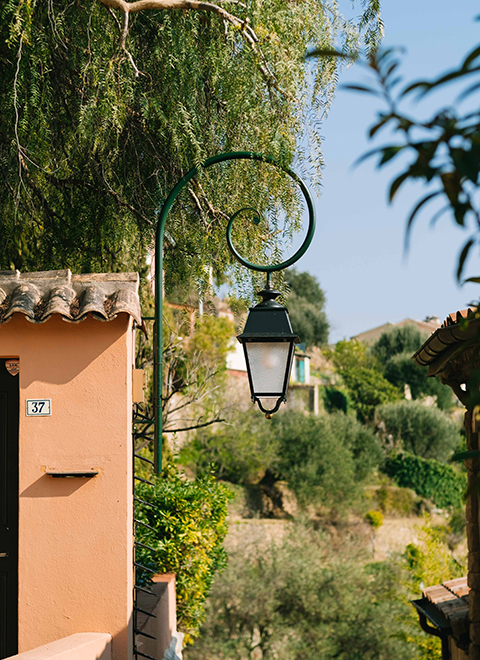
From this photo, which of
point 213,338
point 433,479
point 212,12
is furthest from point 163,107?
point 433,479

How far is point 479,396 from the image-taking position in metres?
1.19

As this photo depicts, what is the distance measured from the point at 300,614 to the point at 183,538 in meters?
11.8

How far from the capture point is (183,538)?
768cm

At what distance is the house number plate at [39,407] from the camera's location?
434 centimetres

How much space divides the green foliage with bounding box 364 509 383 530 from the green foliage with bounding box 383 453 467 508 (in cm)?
363

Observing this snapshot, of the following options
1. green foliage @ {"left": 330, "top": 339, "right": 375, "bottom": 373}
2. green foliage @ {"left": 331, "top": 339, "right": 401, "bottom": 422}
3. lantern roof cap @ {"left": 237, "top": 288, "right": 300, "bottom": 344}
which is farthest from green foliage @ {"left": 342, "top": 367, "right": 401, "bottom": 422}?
lantern roof cap @ {"left": 237, "top": 288, "right": 300, "bottom": 344}

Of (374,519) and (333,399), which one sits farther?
(333,399)

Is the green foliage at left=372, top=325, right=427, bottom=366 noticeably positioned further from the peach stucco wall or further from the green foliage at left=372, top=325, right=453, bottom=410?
the peach stucco wall

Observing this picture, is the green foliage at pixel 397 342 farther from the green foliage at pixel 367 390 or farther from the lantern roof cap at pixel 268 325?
the lantern roof cap at pixel 268 325

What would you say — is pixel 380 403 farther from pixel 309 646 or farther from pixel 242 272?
pixel 242 272

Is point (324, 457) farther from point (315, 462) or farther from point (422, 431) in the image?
point (422, 431)

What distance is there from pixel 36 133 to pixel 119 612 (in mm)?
3675

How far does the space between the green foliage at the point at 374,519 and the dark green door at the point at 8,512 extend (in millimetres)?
22157

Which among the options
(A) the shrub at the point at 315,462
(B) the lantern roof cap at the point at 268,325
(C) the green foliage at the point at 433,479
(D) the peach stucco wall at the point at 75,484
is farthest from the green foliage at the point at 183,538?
(C) the green foliage at the point at 433,479
